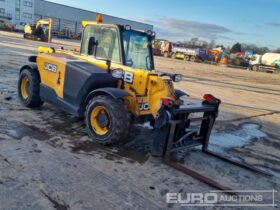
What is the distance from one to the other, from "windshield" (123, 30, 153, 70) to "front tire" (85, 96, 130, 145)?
1.07 meters

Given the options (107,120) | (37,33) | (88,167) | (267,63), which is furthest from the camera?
(267,63)

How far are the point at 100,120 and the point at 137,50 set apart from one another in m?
1.74

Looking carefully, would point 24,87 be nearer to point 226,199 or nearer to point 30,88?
point 30,88

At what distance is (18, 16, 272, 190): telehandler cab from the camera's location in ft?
17.7

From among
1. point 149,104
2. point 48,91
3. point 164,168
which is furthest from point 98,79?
point 164,168

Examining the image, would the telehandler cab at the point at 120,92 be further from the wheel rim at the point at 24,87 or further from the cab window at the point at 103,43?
the wheel rim at the point at 24,87

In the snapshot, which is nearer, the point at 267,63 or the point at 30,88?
the point at 30,88

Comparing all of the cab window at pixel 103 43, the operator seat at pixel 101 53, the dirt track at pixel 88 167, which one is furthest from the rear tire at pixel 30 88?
the operator seat at pixel 101 53

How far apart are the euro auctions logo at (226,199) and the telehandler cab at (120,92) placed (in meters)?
0.26

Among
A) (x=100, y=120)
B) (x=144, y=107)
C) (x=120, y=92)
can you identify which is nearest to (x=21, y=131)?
(x=100, y=120)

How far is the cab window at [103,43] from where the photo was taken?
6281 millimetres

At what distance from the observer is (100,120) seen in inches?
229

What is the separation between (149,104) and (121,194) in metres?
2.17

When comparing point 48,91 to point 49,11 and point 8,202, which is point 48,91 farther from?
point 49,11
